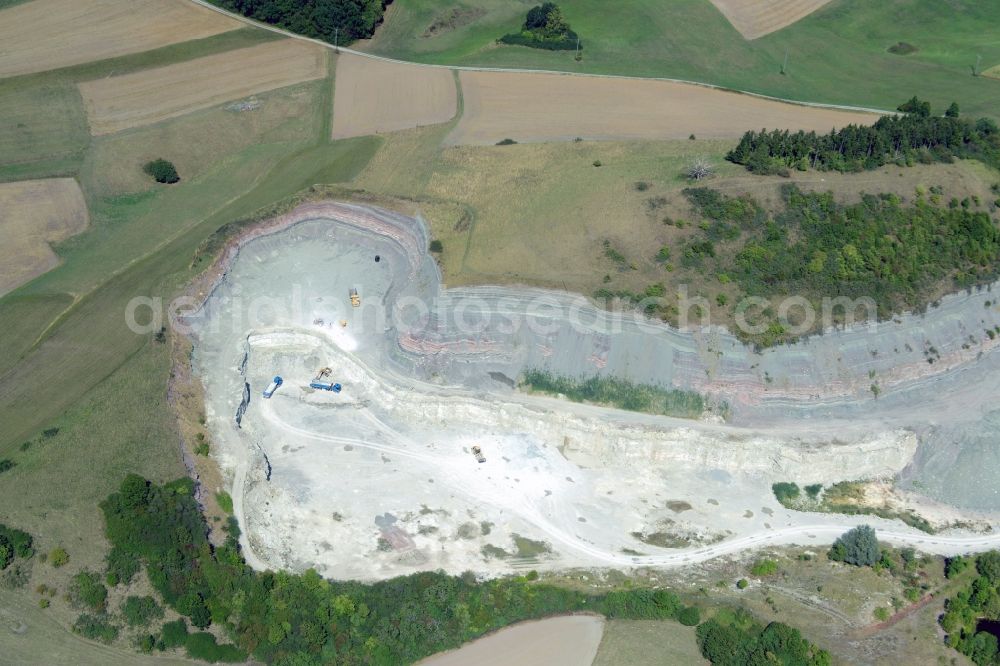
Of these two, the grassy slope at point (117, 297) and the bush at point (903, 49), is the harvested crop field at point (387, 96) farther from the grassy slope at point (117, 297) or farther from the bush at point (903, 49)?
the bush at point (903, 49)

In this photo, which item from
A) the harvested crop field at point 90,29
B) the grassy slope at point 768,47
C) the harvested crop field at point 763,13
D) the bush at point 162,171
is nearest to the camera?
the bush at point 162,171

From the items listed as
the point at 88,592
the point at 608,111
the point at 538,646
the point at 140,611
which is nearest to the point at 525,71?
the point at 608,111

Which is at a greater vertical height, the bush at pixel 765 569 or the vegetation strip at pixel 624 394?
the vegetation strip at pixel 624 394

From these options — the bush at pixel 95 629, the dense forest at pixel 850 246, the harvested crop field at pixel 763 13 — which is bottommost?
the bush at pixel 95 629

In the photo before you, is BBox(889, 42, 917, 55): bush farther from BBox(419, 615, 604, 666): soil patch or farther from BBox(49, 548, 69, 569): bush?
BBox(49, 548, 69, 569): bush

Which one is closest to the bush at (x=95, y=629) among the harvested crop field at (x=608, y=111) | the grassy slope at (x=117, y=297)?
the grassy slope at (x=117, y=297)

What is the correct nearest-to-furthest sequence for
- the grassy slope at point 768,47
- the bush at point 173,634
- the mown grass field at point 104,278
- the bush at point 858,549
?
the bush at point 173,634 < the mown grass field at point 104,278 < the bush at point 858,549 < the grassy slope at point 768,47

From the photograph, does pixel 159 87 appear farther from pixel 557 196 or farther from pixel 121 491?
pixel 121 491
